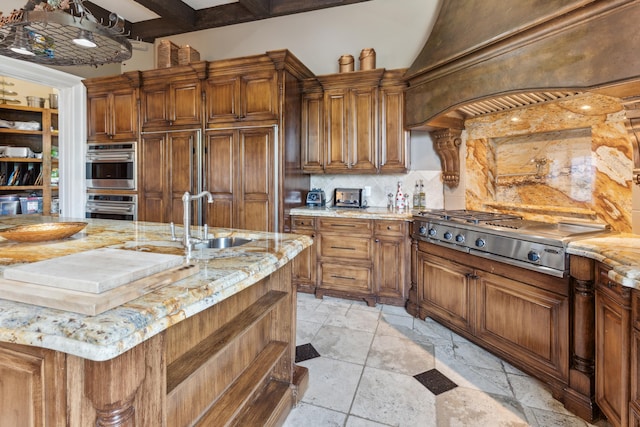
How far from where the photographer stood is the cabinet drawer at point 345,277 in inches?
131

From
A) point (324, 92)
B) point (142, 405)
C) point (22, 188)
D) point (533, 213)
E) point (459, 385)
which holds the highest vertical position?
point (324, 92)

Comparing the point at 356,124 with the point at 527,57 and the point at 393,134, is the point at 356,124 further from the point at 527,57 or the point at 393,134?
the point at 527,57

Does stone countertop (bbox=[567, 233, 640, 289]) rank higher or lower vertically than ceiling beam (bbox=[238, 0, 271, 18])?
lower

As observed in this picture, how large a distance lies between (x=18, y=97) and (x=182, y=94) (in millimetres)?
2922

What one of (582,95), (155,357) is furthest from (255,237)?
(582,95)

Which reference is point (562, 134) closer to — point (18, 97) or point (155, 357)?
point (155, 357)

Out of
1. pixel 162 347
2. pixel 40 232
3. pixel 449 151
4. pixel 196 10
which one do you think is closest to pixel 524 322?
pixel 449 151

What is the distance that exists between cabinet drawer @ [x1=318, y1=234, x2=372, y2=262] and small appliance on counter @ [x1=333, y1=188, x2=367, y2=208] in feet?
→ 1.82

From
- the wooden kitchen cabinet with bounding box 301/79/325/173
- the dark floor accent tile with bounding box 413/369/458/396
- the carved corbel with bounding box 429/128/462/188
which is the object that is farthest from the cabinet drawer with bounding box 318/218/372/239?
the dark floor accent tile with bounding box 413/369/458/396

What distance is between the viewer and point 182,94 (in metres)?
3.77

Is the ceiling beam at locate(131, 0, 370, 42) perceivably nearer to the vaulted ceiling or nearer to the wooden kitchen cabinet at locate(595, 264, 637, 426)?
the vaulted ceiling

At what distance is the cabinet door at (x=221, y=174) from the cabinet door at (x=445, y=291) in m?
2.00

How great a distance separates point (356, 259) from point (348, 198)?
0.80 metres

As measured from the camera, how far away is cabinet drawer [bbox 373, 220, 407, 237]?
10.3 feet
